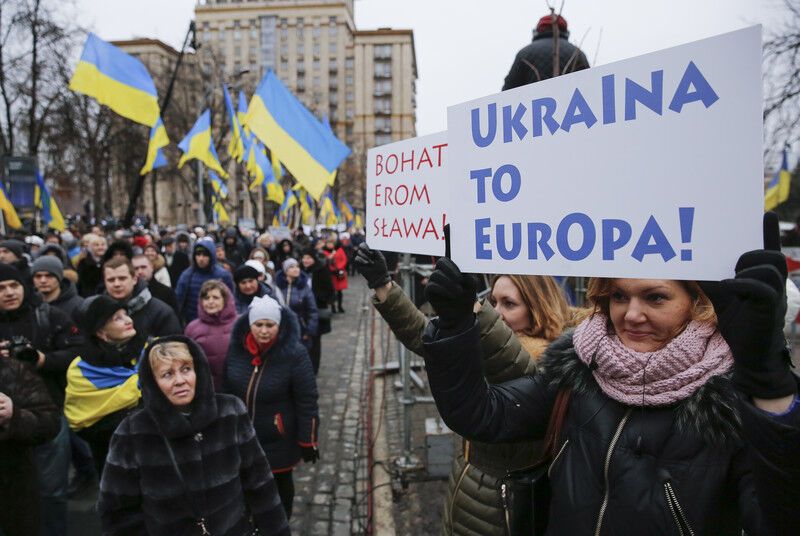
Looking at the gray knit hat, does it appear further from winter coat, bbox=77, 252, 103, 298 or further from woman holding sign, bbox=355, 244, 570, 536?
woman holding sign, bbox=355, 244, 570, 536

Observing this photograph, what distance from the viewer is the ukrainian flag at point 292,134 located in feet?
23.6

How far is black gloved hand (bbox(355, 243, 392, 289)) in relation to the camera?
8.14ft

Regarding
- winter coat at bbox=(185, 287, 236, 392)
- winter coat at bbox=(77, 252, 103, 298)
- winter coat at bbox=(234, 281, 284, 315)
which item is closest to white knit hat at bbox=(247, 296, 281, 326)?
winter coat at bbox=(185, 287, 236, 392)

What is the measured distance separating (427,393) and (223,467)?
166 inches

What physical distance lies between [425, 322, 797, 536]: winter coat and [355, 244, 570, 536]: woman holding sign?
11.5 inches

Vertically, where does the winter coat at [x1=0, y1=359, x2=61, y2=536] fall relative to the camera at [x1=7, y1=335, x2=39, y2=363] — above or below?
below

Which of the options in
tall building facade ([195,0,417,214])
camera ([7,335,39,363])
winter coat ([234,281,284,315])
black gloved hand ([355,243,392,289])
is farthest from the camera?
tall building facade ([195,0,417,214])

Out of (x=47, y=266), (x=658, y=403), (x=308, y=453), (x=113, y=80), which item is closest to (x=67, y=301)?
(x=47, y=266)

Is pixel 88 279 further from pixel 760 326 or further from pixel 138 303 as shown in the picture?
pixel 760 326

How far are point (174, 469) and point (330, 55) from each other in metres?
90.9

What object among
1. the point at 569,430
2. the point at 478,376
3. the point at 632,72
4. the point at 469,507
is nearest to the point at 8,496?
the point at 469,507

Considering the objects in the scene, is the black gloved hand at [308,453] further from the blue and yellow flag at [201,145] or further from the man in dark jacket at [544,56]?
the blue and yellow flag at [201,145]

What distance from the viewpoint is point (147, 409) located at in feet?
7.64

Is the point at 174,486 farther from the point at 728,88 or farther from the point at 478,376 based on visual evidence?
the point at 728,88
